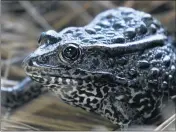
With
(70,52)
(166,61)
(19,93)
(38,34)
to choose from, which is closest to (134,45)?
(166,61)

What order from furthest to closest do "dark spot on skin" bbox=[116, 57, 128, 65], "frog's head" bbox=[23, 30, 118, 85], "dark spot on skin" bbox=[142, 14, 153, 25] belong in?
"dark spot on skin" bbox=[142, 14, 153, 25] → "dark spot on skin" bbox=[116, 57, 128, 65] → "frog's head" bbox=[23, 30, 118, 85]

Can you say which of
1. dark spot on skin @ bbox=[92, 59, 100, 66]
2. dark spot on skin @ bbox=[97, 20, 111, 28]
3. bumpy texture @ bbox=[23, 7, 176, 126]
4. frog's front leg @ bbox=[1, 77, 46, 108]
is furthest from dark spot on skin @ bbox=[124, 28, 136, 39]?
frog's front leg @ bbox=[1, 77, 46, 108]

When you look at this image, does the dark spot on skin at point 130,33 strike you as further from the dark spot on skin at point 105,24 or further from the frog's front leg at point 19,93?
the frog's front leg at point 19,93

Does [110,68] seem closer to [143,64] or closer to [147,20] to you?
[143,64]

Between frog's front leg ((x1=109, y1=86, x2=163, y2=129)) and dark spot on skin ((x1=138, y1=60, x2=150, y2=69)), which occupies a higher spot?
dark spot on skin ((x1=138, y1=60, x2=150, y2=69))

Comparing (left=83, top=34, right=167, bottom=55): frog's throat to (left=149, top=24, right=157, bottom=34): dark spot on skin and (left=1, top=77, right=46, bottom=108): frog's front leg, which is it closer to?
(left=149, top=24, right=157, bottom=34): dark spot on skin

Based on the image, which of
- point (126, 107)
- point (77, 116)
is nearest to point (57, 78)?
point (126, 107)
